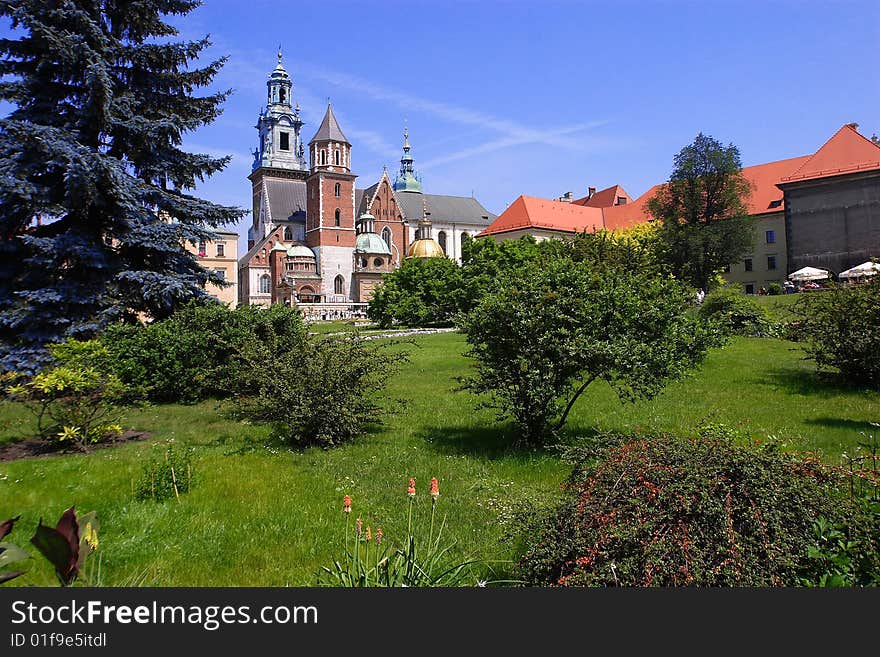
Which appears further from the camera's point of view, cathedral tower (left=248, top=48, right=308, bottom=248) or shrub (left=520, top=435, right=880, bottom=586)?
cathedral tower (left=248, top=48, right=308, bottom=248)

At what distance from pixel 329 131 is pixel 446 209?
81.1 feet

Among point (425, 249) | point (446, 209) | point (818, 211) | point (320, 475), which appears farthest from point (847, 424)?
point (446, 209)

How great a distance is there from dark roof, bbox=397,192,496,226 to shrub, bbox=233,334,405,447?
259 feet

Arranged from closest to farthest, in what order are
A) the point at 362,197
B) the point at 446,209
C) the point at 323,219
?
the point at 323,219 < the point at 362,197 < the point at 446,209

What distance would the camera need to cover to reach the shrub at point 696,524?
2.70 metres

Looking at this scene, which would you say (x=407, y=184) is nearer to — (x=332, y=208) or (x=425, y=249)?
(x=332, y=208)

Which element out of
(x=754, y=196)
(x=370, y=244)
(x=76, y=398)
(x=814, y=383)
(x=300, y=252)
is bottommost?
(x=814, y=383)

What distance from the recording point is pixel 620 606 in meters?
2.12

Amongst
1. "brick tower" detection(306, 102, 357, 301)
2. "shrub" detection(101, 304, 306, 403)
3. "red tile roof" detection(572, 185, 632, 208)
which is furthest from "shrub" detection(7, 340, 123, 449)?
"red tile roof" detection(572, 185, 632, 208)

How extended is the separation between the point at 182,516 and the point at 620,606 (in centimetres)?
412

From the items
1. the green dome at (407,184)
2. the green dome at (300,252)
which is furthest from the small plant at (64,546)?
the green dome at (407,184)

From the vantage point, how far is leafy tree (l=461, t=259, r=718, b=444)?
6.51 meters

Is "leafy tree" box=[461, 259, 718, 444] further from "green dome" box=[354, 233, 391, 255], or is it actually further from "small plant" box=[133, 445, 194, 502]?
"green dome" box=[354, 233, 391, 255]

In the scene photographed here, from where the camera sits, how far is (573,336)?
6684 mm
